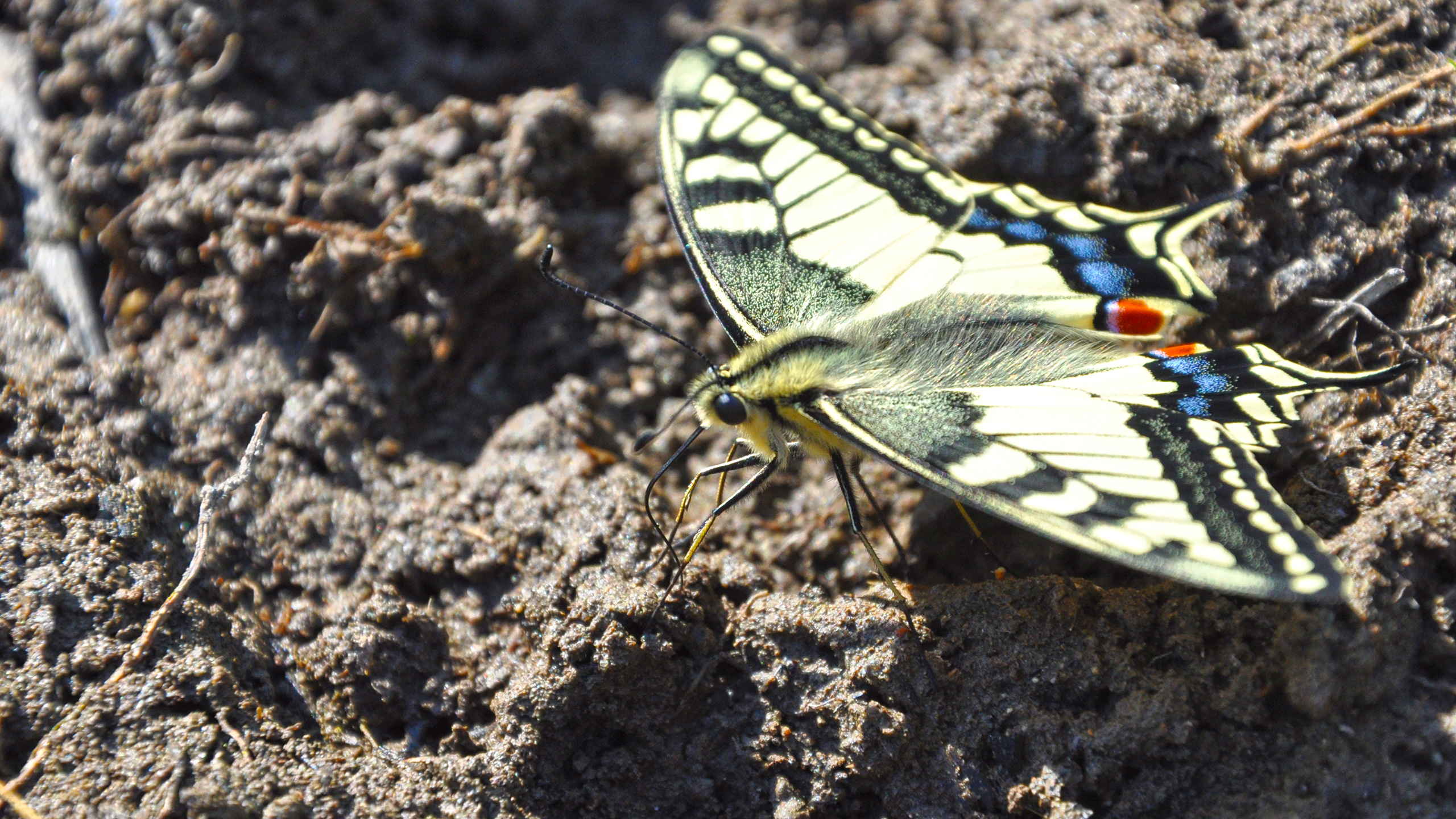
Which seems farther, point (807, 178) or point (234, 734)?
point (807, 178)

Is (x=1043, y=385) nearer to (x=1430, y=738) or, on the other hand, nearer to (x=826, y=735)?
(x=826, y=735)

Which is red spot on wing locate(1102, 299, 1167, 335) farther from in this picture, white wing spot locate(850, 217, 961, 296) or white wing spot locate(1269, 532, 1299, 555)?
white wing spot locate(1269, 532, 1299, 555)

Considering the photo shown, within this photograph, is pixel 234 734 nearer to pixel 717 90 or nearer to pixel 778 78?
pixel 717 90

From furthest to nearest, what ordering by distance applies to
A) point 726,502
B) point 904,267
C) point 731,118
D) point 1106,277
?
point 731,118 → point 904,267 → point 1106,277 → point 726,502

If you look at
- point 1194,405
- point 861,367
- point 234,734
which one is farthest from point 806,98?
point 234,734

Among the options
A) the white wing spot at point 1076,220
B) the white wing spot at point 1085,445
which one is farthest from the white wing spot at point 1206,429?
the white wing spot at point 1076,220

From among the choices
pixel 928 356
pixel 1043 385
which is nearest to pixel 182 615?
pixel 928 356

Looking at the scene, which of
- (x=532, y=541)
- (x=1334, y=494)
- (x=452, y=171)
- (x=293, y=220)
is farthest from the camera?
(x=452, y=171)

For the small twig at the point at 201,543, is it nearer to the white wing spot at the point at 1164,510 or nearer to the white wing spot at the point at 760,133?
the white wing spot at the point at 760,133
